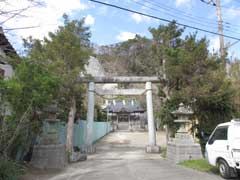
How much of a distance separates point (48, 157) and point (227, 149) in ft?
24.6

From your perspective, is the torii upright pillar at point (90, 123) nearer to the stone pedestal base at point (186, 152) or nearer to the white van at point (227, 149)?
the stone pedestal base at point (186, 152)

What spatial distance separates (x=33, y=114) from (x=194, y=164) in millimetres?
6940

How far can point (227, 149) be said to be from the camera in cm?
850

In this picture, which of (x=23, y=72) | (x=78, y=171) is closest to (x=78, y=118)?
(x=78, y=171)

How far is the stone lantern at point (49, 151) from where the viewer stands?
39.2 ft

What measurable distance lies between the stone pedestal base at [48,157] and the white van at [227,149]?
6.57 metres

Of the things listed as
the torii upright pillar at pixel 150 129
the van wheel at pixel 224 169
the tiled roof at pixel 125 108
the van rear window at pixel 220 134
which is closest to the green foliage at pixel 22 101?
the van rear window at pixel 220 134

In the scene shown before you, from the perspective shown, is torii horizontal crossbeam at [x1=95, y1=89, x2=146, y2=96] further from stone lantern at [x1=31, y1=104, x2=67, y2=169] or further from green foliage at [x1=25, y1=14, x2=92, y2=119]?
stone lantern at [x1=31, y1=104, x2=67, y2=169]

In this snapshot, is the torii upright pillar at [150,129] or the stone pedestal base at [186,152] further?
the torii upright pillar at [150,129]

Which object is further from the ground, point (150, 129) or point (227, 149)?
point (150, 129)

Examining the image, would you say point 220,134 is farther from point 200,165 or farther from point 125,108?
point 125,108

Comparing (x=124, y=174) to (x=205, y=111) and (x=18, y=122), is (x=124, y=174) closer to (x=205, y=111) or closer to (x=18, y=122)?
(x=18, y=122)

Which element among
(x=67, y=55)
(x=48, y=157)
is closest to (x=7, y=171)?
(x=48, y=157)

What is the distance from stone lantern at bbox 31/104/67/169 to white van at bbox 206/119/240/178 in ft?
21.7
